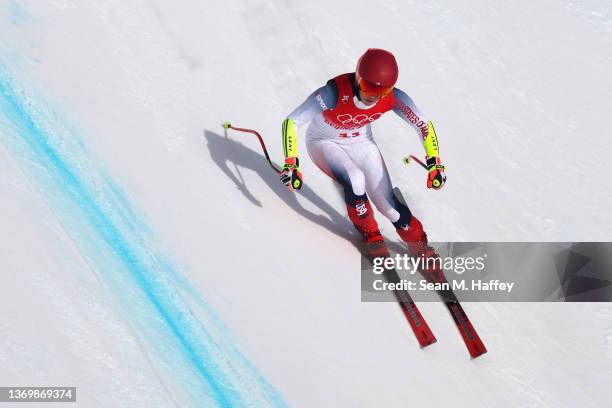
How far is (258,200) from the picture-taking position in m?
7.29

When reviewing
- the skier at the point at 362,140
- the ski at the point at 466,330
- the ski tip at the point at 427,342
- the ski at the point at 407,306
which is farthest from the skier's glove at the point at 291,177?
the ski at the point at 466,330

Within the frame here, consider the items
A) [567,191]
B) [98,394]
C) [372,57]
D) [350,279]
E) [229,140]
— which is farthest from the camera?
[567,191]

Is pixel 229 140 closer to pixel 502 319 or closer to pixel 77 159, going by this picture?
pixel 77 159

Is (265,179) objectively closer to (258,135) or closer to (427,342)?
(258,135)

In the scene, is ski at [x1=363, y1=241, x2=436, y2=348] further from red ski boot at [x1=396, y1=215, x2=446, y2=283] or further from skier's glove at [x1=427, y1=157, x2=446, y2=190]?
skier's glove at [x1=427, y1=157, x2=446, y2=190]

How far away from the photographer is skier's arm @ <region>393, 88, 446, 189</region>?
278 inches

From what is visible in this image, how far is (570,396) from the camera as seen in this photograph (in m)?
7.07

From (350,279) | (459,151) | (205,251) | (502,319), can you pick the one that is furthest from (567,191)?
(205,251)

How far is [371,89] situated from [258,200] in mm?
1396

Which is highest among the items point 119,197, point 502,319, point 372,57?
point 372,57

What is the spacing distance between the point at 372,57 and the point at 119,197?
2167mm

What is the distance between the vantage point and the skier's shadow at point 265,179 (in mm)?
7477

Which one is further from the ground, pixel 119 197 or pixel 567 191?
pixel 119 197

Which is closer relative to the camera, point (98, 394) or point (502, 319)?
point (98, 394)
